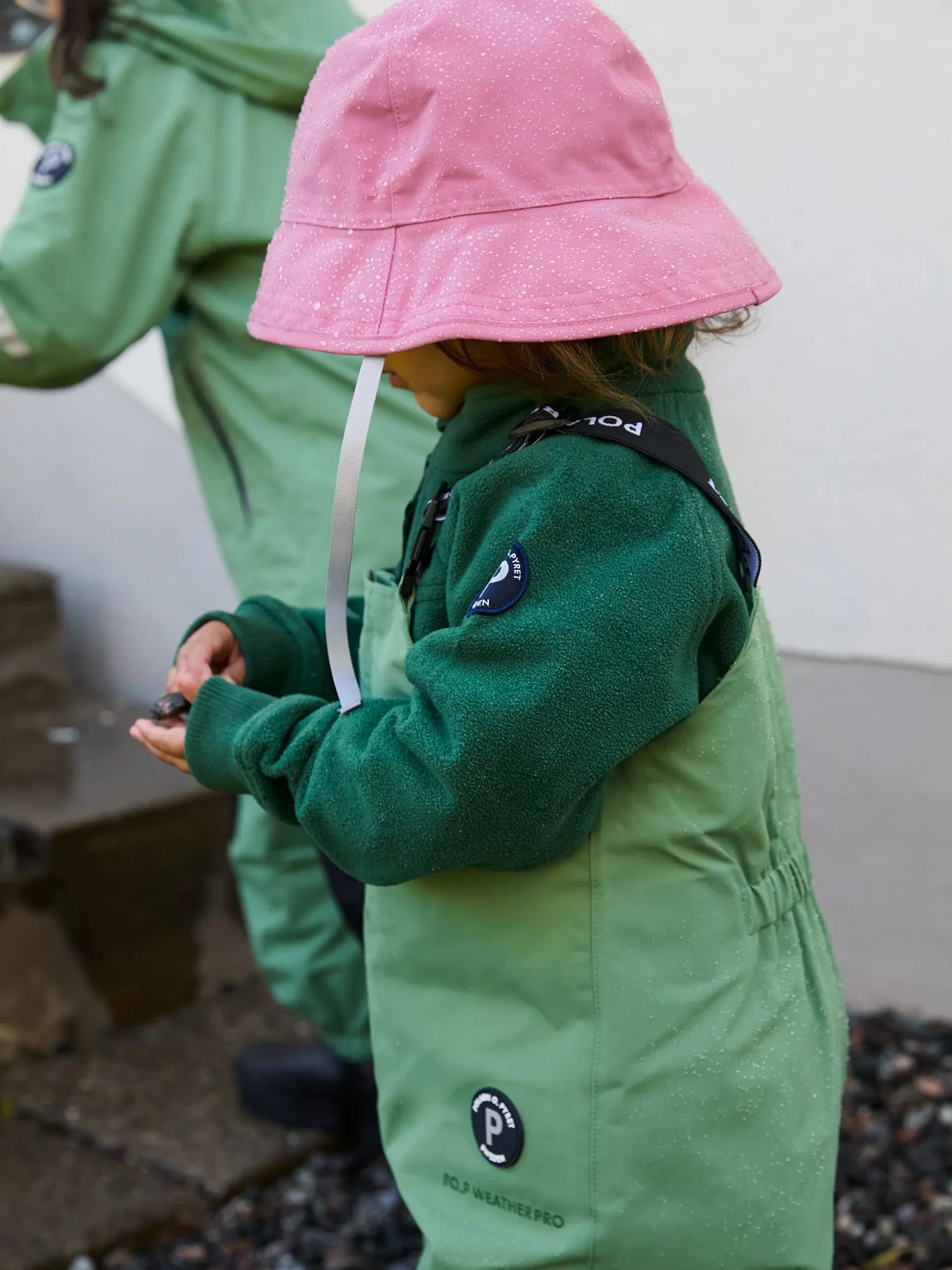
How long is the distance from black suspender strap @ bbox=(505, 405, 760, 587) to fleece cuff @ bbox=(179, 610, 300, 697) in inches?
17.0

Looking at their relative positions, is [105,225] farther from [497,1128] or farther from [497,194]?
[497,1128]

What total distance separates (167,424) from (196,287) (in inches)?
62.6

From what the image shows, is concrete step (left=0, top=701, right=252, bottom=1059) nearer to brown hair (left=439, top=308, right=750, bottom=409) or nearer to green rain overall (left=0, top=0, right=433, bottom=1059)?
green rain overall (left=0, top=0, right=433, bottom=1059)

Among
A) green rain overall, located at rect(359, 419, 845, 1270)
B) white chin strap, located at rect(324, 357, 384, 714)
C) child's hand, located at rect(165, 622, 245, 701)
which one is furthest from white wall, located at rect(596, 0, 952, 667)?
white chin strap, located at rect(324, 357, 384, 714)

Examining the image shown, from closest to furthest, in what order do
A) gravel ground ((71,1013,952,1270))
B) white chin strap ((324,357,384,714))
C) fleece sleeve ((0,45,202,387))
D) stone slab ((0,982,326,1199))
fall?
white chin strap ((324,357,384,714)), fleece sleeve ((0,45,202,387)), gravel ground ((71,1013,952,1270)), stone slab ((0,982,326,1199))

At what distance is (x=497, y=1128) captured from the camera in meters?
1.30

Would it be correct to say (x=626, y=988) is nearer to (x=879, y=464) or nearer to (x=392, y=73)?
(x=392, y=73)

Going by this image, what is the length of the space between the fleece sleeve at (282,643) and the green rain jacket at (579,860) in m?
0.18

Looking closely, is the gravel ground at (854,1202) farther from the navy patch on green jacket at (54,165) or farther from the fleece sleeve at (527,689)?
the navy patch on green jacket at (54,165)

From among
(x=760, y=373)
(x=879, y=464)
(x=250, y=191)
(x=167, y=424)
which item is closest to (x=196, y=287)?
(x=250, y=191)

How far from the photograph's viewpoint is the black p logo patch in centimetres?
129

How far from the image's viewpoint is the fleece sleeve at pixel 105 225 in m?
2.02

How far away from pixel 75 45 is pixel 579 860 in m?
1.50

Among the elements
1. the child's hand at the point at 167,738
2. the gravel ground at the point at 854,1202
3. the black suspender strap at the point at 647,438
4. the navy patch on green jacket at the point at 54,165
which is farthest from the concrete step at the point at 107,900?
the black suspender strap at the point at 647,438
